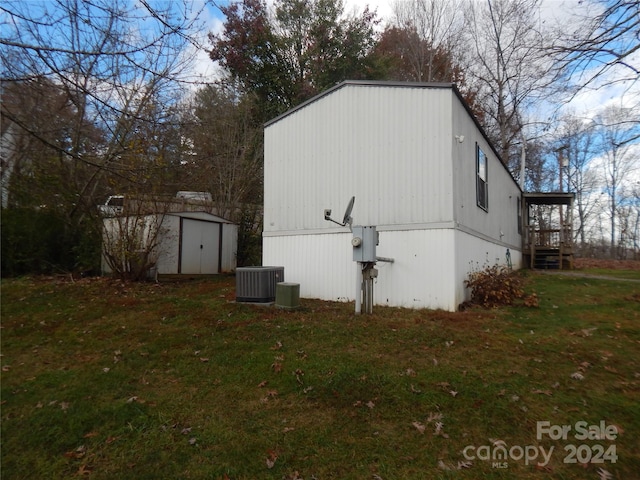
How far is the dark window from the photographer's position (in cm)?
945

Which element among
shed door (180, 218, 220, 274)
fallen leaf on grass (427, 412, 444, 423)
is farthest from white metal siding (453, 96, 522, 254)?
shed door (180, 218, 220, 274)

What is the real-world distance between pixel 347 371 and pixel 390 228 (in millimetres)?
3941

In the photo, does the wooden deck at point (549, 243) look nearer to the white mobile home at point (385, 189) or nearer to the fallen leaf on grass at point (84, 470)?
the white mobile home at point (385, 189)

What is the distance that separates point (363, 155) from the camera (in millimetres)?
8250

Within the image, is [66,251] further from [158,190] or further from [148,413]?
[148,413]

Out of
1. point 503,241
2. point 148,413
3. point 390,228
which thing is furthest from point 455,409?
point 503,241

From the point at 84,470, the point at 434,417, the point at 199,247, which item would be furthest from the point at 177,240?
the point at 434,417

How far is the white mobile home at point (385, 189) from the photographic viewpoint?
7.29 metres

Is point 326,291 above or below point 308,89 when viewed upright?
below

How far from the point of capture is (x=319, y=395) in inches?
155

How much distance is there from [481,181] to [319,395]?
793 centimetres

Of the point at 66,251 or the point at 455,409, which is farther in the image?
the point at 66,251

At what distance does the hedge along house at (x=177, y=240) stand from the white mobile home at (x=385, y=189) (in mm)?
3579

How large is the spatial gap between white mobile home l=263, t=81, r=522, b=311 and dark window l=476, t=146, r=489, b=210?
0.03 m
